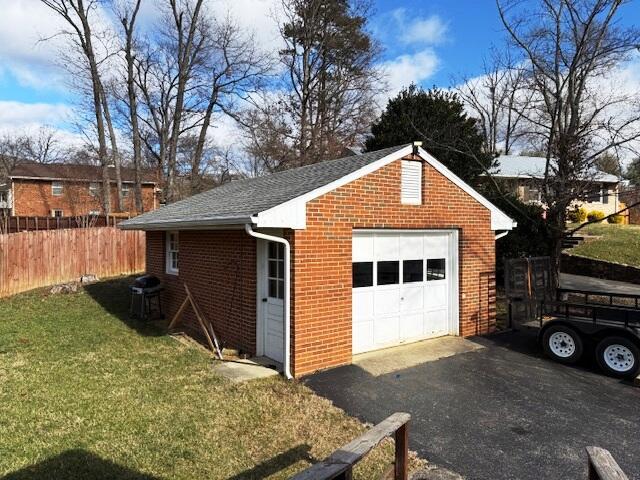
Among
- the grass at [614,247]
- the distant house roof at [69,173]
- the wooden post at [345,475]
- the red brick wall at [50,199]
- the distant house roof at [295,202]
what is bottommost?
the wooden post at [345,475]

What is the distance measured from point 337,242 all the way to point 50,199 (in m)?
38.5

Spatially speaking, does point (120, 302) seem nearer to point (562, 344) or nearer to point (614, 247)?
point (562, 344)

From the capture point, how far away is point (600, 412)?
5.93 meters

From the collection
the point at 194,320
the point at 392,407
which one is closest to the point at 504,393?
the point at 392,407

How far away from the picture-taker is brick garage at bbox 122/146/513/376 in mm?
7305

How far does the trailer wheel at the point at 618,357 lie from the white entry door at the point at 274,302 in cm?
516

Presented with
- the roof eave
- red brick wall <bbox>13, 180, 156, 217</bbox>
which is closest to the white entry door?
the roof eave

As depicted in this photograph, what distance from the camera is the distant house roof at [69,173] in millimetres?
37719

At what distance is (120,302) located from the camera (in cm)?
1407

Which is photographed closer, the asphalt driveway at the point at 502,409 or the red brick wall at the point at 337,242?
the asphalt driveway at the point at 502,409

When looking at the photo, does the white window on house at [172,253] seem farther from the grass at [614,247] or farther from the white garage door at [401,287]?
the grass at [614,247]

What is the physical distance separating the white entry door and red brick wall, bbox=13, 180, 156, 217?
109ft

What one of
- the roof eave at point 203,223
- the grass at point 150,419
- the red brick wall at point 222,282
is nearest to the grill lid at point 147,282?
the red brick wall at point 222,282

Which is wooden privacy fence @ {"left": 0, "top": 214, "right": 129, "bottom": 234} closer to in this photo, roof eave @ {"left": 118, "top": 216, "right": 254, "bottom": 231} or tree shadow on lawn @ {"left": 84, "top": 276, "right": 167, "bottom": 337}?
tree shadow on lawn @ {"left": 84, "top": 276, "right": 167, "bottom": 337}
